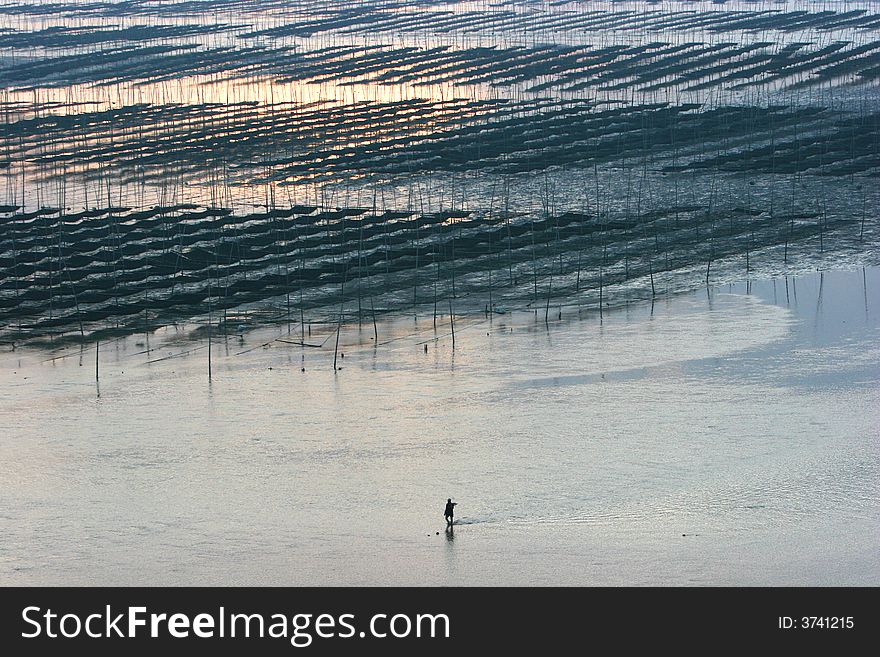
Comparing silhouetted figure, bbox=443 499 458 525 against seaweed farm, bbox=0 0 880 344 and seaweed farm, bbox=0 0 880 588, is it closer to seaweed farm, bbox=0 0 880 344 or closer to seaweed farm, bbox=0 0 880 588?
seaweed farm, bbox=0 0 880 588

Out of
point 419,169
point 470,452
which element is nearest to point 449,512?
point 470,452

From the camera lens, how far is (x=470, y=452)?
21.0 meters

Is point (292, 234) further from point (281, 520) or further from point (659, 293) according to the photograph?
point (281, 520)

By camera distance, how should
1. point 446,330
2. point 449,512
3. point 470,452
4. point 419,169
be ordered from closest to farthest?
point 449,512
point 470,452
point 446,330
point 419,169

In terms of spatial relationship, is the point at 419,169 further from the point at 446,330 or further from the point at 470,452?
the point at 470,452

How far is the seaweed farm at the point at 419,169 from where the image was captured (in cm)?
2920

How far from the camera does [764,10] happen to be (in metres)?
71.0

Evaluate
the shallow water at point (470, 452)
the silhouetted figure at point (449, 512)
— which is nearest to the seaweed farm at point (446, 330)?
the shallow water at point (470, 452)

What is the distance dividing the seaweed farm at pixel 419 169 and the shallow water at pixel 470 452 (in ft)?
6.58

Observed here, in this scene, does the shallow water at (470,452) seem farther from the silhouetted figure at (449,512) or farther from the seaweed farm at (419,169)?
the seaweed farm at (419,169)

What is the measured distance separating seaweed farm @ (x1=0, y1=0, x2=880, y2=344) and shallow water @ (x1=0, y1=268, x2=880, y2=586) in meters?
2.01

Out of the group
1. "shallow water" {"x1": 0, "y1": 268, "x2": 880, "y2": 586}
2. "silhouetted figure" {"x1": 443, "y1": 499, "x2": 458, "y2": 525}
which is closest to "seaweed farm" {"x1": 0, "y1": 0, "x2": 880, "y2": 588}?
"shallow water" {"x1": 0, "y1": 268, "x2": 880, "y2": 586}

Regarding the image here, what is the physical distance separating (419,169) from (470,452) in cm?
1880

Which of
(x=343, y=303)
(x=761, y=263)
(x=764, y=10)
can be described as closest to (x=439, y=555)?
(x=343, y=303)
